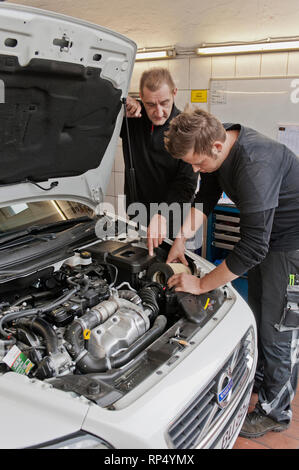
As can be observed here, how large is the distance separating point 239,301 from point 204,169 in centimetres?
62

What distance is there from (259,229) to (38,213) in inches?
43.3

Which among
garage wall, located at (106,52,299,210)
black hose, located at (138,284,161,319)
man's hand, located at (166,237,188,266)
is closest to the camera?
black hose, located at (138,284,161,319)

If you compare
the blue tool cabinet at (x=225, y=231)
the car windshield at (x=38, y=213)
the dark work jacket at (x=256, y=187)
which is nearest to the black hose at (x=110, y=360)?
the dark work jacket at (x=256, y=187)

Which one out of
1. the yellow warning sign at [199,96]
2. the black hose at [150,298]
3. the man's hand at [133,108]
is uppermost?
the yellow warning sign at [199,96]

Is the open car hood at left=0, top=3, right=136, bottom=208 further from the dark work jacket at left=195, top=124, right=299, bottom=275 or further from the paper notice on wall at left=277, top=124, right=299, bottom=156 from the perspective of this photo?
the paper notice on wall at left=277, top=124, right=299, bottom=156

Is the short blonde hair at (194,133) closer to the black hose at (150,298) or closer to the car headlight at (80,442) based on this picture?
the black hose at (150,298)

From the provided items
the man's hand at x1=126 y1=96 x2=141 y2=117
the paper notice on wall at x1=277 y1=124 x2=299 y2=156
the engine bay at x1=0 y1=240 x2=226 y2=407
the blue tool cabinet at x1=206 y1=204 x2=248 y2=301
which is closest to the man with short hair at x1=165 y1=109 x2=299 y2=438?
the engine bay at x1=0 y1=240 x2=226 y2=407

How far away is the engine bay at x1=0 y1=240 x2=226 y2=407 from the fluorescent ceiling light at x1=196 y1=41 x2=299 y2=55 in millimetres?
2079

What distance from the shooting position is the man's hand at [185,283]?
5.82 feet

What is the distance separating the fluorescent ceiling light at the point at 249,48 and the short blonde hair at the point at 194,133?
189cm

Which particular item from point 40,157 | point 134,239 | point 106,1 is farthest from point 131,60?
point 106,1

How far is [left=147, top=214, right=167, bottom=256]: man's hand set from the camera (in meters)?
2.07

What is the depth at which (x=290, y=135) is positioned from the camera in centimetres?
332

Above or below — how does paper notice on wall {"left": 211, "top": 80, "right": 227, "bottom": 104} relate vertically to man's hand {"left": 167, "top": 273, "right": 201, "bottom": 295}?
above
